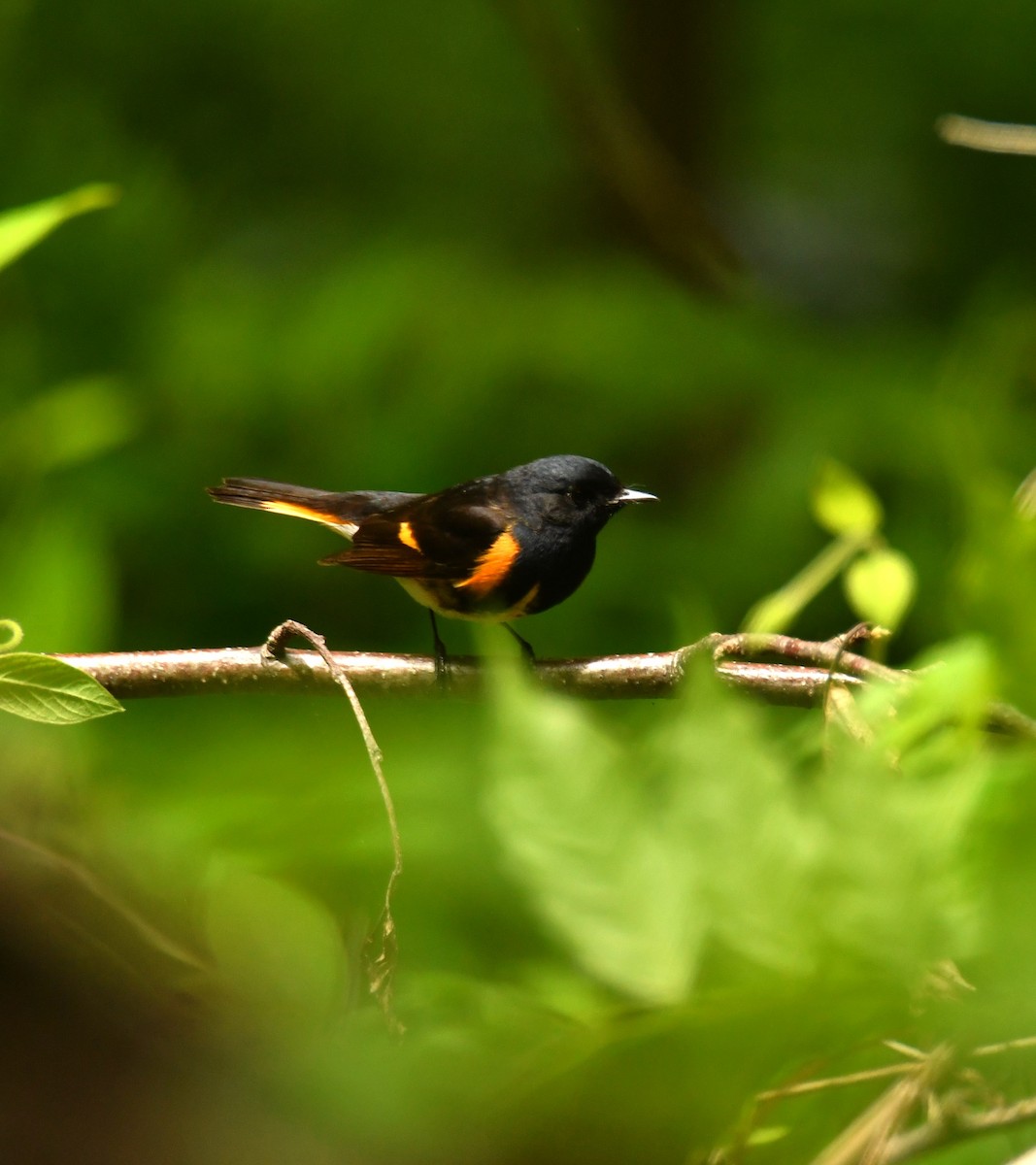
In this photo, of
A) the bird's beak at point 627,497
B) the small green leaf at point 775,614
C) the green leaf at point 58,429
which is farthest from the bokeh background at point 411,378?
the bird's beak at point 627,497

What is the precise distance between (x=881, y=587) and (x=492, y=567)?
2.81 feet

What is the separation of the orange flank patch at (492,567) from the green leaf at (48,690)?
43.9 inches

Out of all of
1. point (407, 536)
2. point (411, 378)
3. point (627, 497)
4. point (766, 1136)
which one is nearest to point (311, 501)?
point (407, 536)

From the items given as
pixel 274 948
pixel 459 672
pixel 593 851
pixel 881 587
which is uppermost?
pixel 593 851

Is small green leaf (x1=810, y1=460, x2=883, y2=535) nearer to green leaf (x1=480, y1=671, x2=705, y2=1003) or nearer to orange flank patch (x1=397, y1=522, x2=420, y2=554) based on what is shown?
green leaf (x1=480, y1=671, x2=705, y2=1003)

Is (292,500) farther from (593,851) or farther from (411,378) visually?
(593,851)

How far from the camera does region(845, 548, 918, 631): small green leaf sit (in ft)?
3.00

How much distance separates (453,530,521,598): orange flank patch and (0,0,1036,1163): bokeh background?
22cm

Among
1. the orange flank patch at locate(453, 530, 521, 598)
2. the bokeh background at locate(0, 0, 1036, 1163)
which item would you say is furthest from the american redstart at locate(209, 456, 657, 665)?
the bokeh background at locate(0, 0, 1036, 1163)

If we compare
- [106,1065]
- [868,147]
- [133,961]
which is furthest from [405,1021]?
[868,147]

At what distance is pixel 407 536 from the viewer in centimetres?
181

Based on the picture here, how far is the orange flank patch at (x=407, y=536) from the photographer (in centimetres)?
179

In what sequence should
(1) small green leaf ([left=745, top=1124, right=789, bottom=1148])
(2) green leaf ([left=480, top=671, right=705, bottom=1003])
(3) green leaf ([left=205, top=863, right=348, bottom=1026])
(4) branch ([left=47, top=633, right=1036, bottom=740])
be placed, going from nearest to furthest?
(2) green leaf ([left=480, top=671, right=705, bottom=1003]), (1) small green leaf ([left=745, top=1124, right=789, bottom=1148]), (3) green leaf ([left=205, top=863, right=348, bottom=1026]), (4) branch ([left=47, top=633, right=1036, bottom=740])

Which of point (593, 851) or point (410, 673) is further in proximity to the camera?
point (410, 673)
